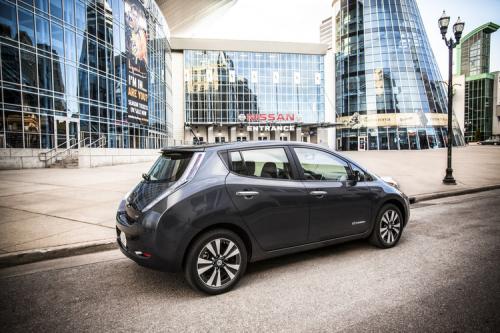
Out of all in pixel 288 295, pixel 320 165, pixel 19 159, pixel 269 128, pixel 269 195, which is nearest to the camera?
pixel 288 295

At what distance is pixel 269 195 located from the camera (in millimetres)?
3557

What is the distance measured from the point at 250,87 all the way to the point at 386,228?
57594mm

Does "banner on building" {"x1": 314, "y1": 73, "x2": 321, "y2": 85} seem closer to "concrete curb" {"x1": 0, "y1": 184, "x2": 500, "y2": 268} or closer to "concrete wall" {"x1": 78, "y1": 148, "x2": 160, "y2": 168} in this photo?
"concrete wall" {"x1": 78, "y1": 148, "x2": 160, "y2": 168}

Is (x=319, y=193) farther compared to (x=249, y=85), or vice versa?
(x=249, y=85)

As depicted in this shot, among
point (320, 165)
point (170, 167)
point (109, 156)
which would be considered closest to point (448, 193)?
point (320, 165)

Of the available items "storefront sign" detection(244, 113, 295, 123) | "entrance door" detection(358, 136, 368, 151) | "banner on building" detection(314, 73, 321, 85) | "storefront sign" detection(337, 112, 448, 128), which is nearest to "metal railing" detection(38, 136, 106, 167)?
"storefront sign" detection(244, 113, 295, 123)

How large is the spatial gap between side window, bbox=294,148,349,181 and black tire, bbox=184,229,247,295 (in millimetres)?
1367

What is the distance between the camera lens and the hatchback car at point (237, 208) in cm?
311

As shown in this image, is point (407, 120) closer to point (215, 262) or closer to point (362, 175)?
point (362, 175)

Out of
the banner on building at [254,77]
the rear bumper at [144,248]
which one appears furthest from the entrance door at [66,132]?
the banner on building at [254,77]

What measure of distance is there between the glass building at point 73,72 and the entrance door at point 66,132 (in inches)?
3.0

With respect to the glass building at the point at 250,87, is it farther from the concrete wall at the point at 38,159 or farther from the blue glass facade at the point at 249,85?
the concrete wall at the point at 38,159

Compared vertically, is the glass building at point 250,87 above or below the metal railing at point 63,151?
above

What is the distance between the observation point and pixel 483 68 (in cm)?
13938
